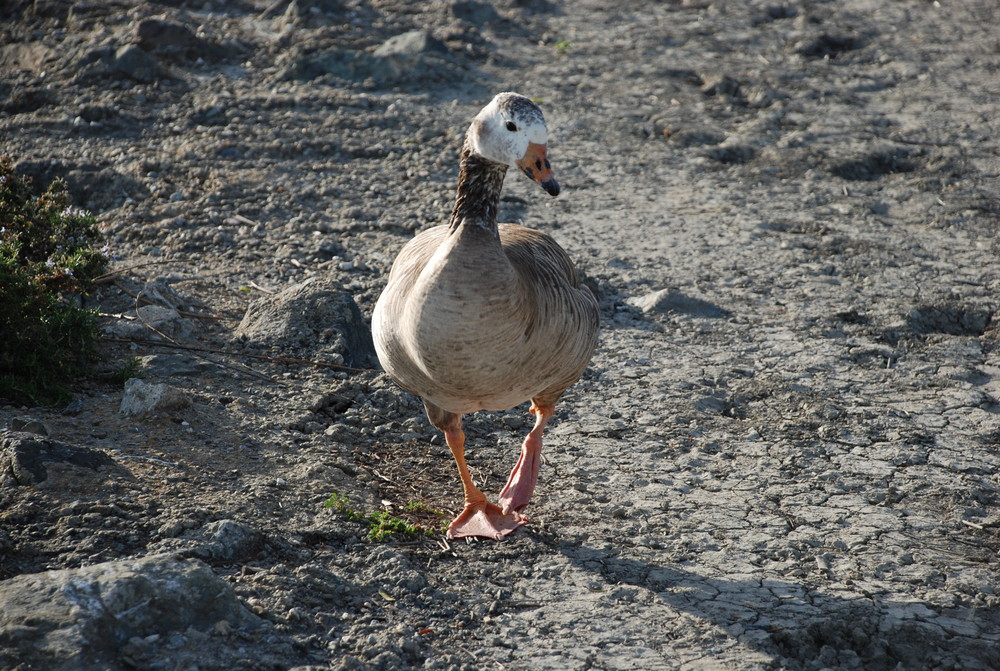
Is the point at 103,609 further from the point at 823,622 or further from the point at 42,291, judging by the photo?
the point at 823,622

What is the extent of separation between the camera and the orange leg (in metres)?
4.08

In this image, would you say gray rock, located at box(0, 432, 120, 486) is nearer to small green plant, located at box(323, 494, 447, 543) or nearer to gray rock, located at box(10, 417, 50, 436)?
gray rock, located at box(10, 417, 50, 436)

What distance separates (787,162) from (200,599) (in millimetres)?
6980

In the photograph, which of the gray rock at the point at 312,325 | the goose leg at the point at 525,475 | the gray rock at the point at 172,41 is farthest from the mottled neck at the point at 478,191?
the gray rock at the point at 172,41

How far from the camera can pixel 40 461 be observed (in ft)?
11.9

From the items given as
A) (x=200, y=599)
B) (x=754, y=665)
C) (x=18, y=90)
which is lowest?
(x=754, y=665)

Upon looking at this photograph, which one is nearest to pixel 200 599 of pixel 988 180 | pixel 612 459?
pixel 612 459

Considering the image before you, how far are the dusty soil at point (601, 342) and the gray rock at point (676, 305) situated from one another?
3 centimetres

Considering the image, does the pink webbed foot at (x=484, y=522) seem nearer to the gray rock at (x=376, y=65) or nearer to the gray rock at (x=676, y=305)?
the gray rock at (x=676, y=305)

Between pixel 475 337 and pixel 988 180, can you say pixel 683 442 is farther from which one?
pixel 988 180

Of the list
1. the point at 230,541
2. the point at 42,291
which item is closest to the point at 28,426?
the point at 42,291

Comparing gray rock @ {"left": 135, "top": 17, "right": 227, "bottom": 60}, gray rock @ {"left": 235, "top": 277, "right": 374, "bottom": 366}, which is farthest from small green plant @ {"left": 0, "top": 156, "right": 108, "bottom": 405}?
gray rock @ {"left": 135, "top": 17, "right": 227, "bottom": 60}

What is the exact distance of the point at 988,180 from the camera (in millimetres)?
7871

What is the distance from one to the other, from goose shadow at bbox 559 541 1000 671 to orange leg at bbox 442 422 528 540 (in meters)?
0.47
